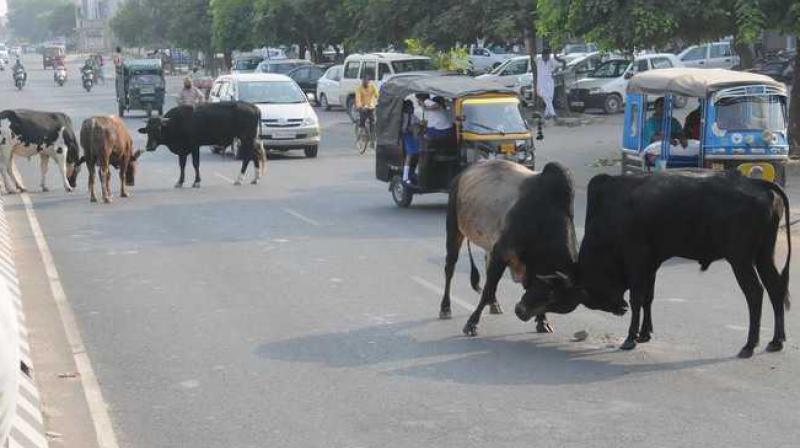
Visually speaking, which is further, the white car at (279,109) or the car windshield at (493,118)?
the white car at (279,109)

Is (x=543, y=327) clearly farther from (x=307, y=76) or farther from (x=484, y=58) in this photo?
(x=484, y=58)

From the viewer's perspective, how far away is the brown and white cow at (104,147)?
20094 mm

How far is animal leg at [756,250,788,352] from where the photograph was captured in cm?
988

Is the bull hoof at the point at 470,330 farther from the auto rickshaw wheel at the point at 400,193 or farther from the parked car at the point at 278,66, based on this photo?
the parked car at the point at 278,66

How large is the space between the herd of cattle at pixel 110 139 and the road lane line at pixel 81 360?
423cm

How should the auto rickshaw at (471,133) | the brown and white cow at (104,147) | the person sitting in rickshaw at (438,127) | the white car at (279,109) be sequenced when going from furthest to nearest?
the white car at (279,109), the brown and white cow at (104,147), the person sitting in rickshaw at (438,127), the auto rickshaw at (471,133)

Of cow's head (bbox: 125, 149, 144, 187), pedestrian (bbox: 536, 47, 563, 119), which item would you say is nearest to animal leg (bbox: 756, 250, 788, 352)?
cow's head (bbox: 125, 149, 144, 187)

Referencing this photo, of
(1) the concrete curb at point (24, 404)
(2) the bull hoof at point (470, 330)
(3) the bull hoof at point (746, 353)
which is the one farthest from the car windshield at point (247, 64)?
(3) the bull hoof at point (746, 353)

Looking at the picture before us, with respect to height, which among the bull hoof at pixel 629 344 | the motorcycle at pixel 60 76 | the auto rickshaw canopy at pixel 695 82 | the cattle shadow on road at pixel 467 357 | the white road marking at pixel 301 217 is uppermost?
the auto rickshaw canopy at pixel 695 82

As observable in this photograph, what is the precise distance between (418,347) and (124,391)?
237cm

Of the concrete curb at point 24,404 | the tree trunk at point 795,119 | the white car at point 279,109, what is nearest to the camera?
the concrete curb at point 24,404

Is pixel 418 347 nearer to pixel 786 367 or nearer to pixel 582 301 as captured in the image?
pixel 582 301

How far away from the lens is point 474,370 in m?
9.41

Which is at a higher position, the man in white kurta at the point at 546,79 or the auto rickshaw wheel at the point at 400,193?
the man in white kurta at the point at 546,79
